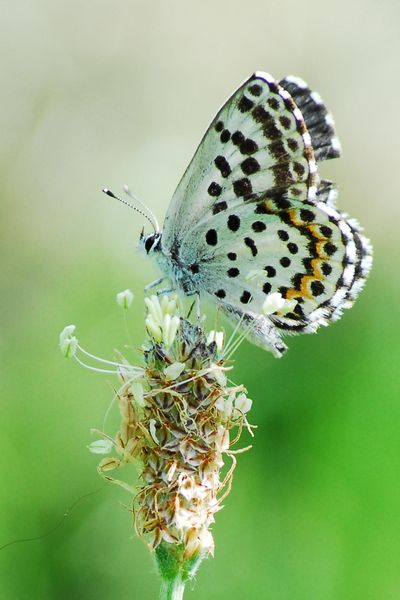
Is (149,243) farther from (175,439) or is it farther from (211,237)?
(175,439)

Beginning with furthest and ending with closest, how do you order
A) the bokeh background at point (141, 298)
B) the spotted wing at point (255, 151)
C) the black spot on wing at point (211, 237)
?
the bokeh background at point (141, 298)
the black spot on wing at point (211, 237)
the spotted wing at point (255, 151)

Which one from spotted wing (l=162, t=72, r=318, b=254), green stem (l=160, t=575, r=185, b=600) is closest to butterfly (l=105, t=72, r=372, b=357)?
spotted wing (l=162, t=72, r=318, b=254)

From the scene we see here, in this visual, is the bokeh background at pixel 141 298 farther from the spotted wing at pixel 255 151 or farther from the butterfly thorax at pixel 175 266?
the spotted wing at pixel 255 151

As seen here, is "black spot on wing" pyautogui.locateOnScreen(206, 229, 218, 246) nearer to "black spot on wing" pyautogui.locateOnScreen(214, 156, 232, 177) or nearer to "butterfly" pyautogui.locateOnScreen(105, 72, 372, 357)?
"butterfly" pyautogui.locateOnScreen(105, 72, 372, 357)

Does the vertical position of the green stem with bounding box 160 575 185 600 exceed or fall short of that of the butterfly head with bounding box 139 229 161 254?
it falls short

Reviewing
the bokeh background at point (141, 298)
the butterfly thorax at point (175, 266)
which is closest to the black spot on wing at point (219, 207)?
the butterfly thorax at point (175, 266)

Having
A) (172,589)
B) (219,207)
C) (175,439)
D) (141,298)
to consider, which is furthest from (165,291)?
(141,298)

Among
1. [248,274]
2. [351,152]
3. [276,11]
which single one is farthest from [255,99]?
[276,11]

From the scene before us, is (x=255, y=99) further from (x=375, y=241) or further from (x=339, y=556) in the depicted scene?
(x=375, y=241)
